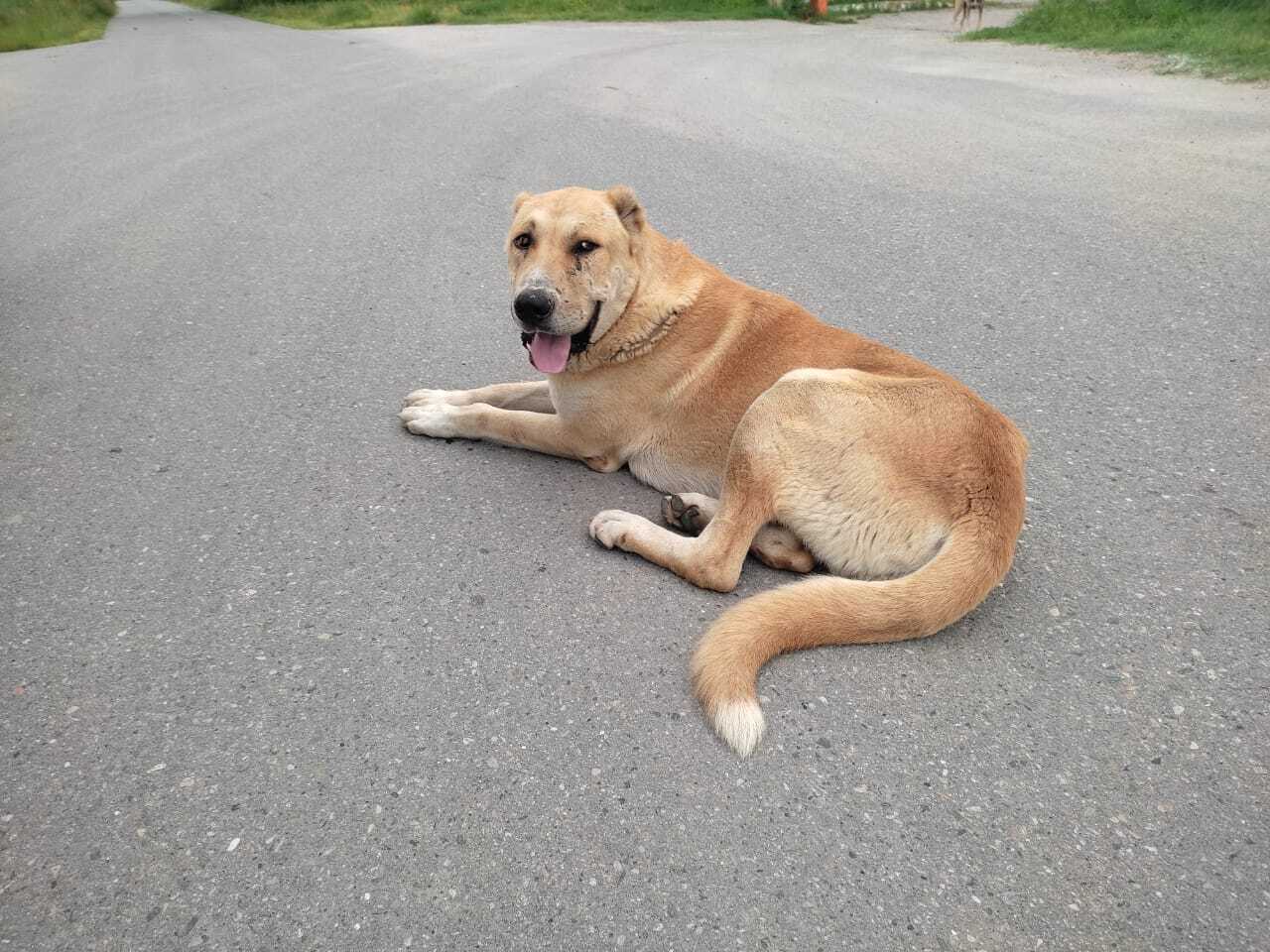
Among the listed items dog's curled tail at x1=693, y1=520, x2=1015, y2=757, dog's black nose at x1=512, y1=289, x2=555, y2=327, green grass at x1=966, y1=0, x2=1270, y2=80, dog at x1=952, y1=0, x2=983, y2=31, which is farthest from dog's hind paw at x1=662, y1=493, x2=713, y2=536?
dog at x1=952, y1=0, x2=983, y2=31

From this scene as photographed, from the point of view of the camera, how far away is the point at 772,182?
7.21 metres

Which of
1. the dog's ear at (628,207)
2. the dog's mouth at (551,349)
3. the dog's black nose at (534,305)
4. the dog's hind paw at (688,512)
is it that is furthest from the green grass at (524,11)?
the dog's hind paw at (688,512)

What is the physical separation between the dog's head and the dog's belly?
49cm

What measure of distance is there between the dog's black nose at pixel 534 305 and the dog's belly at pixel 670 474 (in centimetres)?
67

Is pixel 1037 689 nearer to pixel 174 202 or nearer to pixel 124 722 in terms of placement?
pixel 124 722

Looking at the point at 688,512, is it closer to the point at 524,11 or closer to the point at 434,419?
the point at 434,419

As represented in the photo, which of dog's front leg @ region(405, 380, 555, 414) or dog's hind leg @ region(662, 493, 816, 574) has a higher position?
dog's front leg @ region(405, 380, 555, 414)

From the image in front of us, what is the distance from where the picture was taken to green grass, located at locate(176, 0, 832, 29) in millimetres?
22109

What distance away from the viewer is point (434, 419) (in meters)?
3.68

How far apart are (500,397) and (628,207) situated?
1.01m

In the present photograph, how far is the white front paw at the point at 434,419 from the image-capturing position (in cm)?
367

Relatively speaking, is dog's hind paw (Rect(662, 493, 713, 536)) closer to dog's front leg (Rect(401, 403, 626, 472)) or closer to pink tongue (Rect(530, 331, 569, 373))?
dog's front leg (Rect(401, 403, 626, 472))

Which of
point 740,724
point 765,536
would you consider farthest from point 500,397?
point 740,724

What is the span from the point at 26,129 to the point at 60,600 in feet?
31.3
